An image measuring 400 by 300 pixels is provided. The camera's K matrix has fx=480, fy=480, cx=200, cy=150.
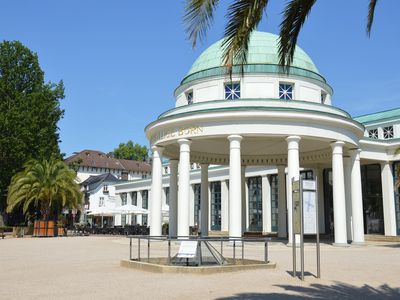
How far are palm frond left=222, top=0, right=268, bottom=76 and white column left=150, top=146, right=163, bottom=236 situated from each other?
20.0 metres

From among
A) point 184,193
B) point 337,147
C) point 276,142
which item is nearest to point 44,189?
point 184,193

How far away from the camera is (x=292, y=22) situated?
31.2 ft

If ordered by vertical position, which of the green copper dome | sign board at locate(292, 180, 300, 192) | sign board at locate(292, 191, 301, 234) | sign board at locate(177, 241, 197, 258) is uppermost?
the green copper dome

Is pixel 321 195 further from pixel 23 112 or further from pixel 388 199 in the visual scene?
pixel 23 112

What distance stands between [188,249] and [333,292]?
16.1 ft

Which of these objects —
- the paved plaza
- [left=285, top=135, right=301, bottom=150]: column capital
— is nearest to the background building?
[left=285, top=135, right=301, bottom=150]: column capital

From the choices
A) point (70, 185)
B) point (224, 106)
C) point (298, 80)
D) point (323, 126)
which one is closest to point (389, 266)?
point (323, 126)

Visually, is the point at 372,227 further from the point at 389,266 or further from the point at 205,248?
the point at 205,248

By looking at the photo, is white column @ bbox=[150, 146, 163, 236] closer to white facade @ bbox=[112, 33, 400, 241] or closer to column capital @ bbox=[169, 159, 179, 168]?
white facade @ bbox=[112, 33, 400, 241]

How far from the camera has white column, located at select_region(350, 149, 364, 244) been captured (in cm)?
2802

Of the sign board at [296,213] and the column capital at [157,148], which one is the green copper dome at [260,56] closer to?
the column capital at [157,148]

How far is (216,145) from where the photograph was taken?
31344 mm

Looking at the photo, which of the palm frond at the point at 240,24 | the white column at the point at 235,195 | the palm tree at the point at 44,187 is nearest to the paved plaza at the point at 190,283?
the palm frond at the point at 240,24

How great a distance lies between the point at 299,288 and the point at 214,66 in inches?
838
